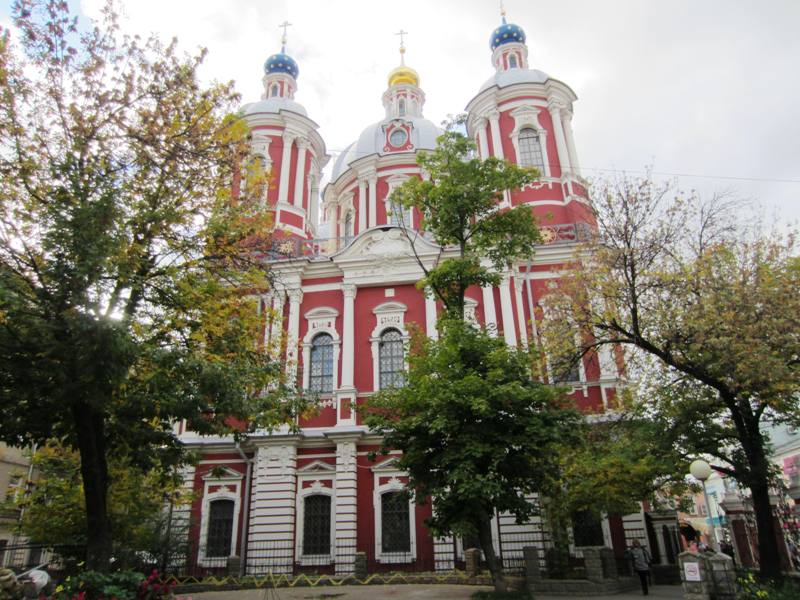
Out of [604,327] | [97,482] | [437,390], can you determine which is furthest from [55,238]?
[604,327]

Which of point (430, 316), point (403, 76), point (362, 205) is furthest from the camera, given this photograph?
point (403, 76)

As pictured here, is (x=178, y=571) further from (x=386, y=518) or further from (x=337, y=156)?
(x=337, y=156)

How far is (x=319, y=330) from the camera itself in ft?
67.6

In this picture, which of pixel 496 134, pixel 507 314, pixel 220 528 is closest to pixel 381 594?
pixel 220 528

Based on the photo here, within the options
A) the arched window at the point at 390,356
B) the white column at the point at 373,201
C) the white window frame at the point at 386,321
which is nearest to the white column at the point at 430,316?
the white window frame at the point at 386,321

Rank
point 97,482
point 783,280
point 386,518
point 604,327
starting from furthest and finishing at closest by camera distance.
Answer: point 386,518
point 604,327
point 783,280
point 97,482

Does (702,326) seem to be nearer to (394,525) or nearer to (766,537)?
(766,537)

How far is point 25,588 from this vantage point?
7789 millimetres

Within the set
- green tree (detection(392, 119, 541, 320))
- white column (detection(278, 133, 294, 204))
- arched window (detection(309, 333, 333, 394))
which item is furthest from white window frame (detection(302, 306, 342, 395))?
green tree (detection(392, 119, 541, 320))

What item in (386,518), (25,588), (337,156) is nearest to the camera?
(25,588)

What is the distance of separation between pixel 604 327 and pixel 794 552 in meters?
11.2

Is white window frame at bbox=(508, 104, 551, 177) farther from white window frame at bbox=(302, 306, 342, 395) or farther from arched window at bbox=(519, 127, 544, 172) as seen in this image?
white window frame at bbox=(302, 306, 342, 395)

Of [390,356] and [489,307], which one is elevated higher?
[489,307]

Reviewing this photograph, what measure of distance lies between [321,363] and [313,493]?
14.4 ft
